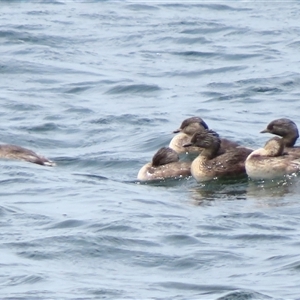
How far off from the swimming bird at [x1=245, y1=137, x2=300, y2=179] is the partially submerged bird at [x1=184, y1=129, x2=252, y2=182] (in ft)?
1.29

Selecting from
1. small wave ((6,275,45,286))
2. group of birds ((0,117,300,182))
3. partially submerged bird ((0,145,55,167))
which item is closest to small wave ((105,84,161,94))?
group of birds ((0,117,300,182))

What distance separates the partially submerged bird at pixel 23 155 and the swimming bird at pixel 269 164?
318 centimetres

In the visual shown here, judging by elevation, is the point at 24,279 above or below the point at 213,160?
above

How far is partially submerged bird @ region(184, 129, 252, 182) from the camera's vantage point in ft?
57.5

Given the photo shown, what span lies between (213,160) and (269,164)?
948 millimetres

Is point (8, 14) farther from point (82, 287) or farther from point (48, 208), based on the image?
point (82, 287)

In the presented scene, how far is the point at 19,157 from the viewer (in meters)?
18.6

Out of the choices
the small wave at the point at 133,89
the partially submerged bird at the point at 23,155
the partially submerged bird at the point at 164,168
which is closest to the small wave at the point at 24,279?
the partially submerged bird at the point at 164,168

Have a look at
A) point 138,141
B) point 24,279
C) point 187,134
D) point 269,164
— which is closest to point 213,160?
point 269,164

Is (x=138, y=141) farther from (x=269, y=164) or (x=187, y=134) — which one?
(x=269, y=164)

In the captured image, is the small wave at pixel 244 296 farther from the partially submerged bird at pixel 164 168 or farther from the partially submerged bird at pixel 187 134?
the partially submerged bird at pixel 187 134

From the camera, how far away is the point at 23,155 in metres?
18.6

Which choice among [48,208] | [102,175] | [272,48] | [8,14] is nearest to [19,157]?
[102,175]

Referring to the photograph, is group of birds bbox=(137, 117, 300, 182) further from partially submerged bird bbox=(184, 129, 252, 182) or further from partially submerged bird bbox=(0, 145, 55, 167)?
partially submerged bird bbox=(0, 145, 55, 167)
